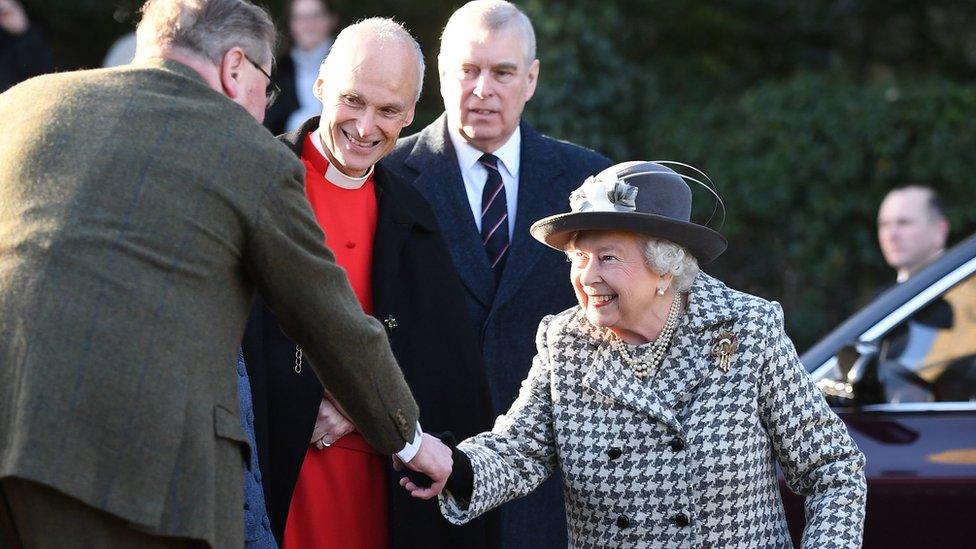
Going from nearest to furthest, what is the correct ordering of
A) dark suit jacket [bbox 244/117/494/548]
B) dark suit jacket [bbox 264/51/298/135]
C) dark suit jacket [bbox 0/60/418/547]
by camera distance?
dark suit jacket [bbox 0/60/418/547]
dark suit jacket [bbox 244/117/494/548]
dark suit jacket [bbox 264/51/298/135]

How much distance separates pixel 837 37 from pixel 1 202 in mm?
9325

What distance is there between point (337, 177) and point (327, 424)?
25.9 inches

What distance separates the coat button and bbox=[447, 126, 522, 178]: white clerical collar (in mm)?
1763

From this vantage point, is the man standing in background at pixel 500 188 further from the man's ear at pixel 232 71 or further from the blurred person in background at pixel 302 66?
the blurred person in background at pixel 302 66

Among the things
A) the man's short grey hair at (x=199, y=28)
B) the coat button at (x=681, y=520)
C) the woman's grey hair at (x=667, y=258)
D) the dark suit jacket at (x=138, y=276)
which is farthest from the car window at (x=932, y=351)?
the man's short grey hair at (x=199, y=28)

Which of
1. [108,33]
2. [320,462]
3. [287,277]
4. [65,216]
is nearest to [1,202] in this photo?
[65,216]

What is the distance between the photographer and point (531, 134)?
499 cm

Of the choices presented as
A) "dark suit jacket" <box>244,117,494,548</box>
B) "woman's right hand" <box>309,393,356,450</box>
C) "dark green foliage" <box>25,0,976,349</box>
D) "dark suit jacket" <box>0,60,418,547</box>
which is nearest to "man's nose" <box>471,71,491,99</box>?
"dark suit jacket" <box>244,117,494,548</box>

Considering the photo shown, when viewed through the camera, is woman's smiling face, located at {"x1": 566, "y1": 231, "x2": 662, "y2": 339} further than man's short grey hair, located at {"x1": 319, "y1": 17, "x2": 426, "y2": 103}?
No

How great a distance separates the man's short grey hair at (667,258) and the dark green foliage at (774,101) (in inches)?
235

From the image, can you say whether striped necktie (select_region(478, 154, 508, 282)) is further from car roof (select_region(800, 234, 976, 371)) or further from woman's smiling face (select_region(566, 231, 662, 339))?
woman's smiling face (select_region(566, 231, 662, 339))

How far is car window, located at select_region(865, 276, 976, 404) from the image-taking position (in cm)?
473

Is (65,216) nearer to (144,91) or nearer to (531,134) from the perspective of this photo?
(144,91)

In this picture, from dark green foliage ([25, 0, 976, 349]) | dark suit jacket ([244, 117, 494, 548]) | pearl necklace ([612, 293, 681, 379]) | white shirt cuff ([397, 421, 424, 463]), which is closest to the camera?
white shirt cuff ([397, 421, 424, 463])
